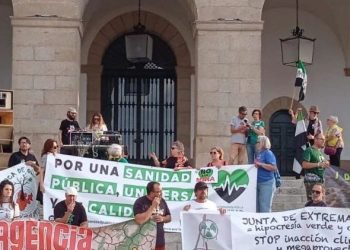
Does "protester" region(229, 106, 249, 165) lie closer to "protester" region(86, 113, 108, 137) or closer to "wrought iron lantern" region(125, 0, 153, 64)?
"protester" region(86, 113, 108, 137)

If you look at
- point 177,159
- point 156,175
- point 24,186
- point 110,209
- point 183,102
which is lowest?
point 110,209

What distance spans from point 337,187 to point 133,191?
9.43 ft

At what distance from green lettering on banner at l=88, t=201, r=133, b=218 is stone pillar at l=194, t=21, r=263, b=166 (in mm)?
4043

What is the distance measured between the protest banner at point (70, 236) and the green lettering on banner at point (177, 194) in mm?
2172

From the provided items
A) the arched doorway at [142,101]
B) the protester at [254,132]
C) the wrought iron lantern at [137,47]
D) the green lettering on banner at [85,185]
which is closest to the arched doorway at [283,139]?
the arched doorway at [142,101]

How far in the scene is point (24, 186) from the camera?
1208 cm

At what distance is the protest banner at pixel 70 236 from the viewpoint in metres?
9.95

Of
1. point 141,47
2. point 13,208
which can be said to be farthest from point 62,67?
point 13,208

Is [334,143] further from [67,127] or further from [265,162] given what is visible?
[67,127]

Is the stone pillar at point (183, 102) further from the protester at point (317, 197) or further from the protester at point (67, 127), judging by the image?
the protester at point (317, 197)

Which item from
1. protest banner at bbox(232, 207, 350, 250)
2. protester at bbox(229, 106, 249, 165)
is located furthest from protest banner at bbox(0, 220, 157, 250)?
protester at bbox(229, 106, 249, 165)

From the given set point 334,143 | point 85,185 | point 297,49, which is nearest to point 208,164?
point 85,185

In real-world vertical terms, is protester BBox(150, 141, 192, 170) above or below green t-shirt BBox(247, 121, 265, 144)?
below

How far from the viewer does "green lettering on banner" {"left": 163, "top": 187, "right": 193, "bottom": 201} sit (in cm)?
1223
